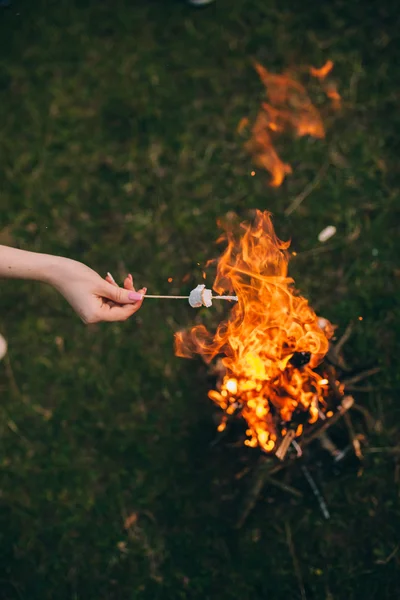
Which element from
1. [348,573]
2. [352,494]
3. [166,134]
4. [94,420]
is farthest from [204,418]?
[166,134]

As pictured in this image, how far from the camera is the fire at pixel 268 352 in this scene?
3912mm

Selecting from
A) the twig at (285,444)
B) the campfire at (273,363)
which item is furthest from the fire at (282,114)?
the twig at (285,444)

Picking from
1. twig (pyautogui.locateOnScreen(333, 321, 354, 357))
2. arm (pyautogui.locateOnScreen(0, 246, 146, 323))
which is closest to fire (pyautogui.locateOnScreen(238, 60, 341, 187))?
twig (pyautogui.locateOnScreen(333, 321, 354, 357))

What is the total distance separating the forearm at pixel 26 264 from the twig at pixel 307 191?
6.28ft

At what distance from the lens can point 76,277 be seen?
11.3ft

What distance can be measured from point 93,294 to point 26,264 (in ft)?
1.46

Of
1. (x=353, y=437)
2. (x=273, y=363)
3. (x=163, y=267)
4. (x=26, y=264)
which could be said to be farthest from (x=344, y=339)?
(x=26, y=264)

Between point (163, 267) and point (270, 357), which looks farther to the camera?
point (163, 267)

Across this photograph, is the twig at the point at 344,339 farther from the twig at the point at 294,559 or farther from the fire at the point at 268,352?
the twig at the point at 294,559

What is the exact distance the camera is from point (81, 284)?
3.42 m

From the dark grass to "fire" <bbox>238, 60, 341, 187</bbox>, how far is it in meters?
0.08

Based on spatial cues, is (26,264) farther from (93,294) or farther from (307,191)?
(307,191)

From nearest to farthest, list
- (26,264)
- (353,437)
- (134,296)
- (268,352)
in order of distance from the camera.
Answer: (134,296) → (26,264) → (268,352) → (353,437)

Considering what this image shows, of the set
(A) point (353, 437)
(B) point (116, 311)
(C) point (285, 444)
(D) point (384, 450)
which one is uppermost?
(B) point (116, 311)
